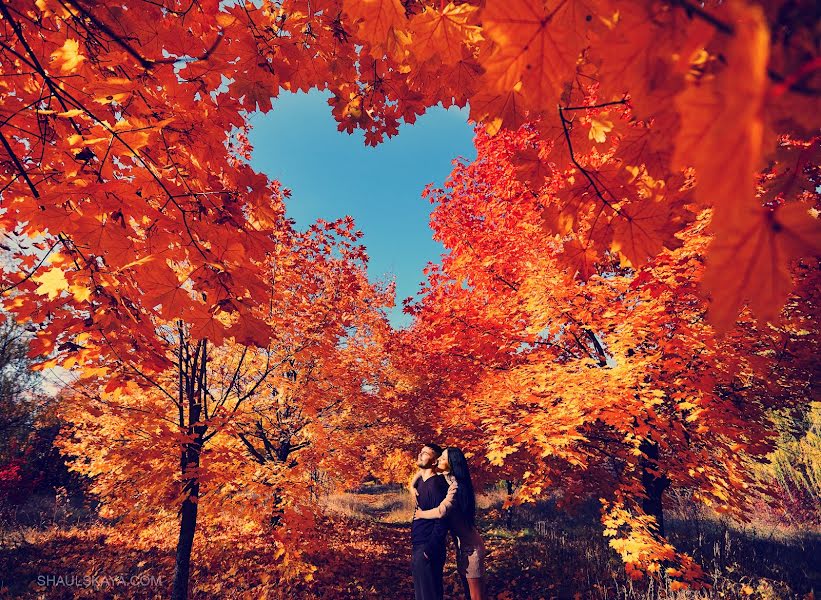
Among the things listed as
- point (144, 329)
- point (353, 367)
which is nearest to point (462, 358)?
point (353, 367)

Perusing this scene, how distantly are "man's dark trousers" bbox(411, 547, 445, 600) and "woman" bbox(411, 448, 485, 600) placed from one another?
0.32 m

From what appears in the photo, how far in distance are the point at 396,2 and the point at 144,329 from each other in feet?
7.15

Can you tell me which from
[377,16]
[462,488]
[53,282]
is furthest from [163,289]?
[462,488]

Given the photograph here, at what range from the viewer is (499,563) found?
26.2 ft

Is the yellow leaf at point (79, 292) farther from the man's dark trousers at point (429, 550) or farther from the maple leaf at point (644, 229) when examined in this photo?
the man's dark trousers at point (429, 550)

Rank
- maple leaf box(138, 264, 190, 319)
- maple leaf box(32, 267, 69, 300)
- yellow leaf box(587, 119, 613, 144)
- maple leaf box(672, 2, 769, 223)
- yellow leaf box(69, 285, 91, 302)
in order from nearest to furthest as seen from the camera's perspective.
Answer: maple leaf box(672, 2, 769, 223) → maple leaf box(138, 264, 190, 319) → yellow leaf box(587, 119, 613, 144) → maple leaf box(32, 267, 69, 300) → yellow leaf box(69, 285, 91, 302)

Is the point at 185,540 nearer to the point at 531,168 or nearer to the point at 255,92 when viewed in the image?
the point at 255,92

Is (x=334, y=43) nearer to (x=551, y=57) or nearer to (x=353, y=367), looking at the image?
(x=551, y=57)

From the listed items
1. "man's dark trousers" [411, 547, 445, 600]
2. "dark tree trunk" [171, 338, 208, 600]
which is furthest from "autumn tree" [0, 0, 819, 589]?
"man's dark trousers" [411, 547, 445, 600]

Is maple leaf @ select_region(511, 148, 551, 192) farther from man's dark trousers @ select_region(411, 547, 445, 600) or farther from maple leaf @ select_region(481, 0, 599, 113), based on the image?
man's dark trousers @ select_region(411, 547, 445, 600)

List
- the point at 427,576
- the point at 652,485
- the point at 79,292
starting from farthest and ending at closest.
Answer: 1. the point at 652,485
2. the point at 427,576
3. the point at 79,292

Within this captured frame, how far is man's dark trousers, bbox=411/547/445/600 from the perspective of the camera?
4.20 meters

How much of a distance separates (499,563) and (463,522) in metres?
5.00

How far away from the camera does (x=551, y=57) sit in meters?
0.77
